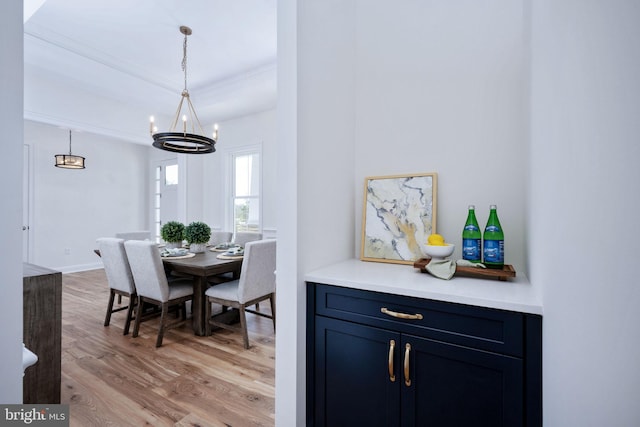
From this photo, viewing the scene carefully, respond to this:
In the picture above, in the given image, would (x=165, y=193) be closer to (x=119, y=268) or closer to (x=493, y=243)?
(x=119, y=268)

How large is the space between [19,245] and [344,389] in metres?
1.22

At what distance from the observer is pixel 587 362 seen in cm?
76

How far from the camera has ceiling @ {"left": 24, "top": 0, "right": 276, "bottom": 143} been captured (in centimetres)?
290

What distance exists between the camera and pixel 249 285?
2588mm

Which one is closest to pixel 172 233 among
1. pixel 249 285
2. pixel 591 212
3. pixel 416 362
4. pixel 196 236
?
pixel 196 236

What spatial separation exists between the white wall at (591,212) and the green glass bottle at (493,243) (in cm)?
42

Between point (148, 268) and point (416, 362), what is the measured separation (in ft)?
7.81

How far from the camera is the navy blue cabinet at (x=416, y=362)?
946mm

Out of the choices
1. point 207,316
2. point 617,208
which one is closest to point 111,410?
point 207,316

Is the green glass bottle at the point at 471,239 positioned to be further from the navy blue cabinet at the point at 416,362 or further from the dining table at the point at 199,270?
the dining table at the point at 199,270

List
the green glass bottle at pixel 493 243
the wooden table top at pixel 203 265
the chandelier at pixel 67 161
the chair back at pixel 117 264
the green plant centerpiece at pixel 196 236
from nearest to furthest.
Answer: the green glass bottle at pixel 493 243 → the wooden table top at pixel 203 265 → the chair back at pixel 117 264 → the green plant centerpiece at pixel 196 236 → the chandelier at pixel 67 161

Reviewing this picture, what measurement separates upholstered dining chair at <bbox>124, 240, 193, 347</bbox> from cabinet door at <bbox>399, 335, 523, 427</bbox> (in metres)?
2.24

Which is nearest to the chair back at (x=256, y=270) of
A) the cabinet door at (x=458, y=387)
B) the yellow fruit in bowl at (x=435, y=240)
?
the yellow fruit in bowl at (x=435, y=240)

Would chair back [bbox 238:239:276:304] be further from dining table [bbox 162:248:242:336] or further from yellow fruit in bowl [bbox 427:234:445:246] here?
yellow fruit in bowl [bbox 427:234:445:246]
